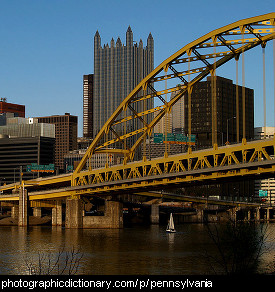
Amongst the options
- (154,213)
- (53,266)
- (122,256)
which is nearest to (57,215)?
(154,213)

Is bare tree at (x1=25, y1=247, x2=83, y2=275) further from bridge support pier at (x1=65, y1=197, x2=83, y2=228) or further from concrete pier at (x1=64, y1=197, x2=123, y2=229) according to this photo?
concrete pier at (x1=64, y1=197, x2=123, y2=229)

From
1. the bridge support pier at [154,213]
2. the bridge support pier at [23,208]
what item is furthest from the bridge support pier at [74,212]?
the bridge support pier at [154,213]

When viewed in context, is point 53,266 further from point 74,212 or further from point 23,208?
point 23,208

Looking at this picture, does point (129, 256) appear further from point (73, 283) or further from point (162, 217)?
point (162, 217)

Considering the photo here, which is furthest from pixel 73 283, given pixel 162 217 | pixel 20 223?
pixel 162 217

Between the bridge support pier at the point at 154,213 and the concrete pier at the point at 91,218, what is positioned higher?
the concrete pier at the point at 91,218

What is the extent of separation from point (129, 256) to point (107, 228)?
5751cm

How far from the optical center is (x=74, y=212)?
120 meters

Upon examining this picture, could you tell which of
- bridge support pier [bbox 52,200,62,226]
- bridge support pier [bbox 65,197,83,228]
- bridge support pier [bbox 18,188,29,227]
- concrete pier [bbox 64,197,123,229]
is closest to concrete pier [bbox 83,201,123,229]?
concrete pier [bbox 64,197,123,229]

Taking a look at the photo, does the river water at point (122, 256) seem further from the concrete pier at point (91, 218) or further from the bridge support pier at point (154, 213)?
the bridge support pier at point (154, 213)

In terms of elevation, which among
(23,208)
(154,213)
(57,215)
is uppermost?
(23,208)

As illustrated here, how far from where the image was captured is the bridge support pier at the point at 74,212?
389ft

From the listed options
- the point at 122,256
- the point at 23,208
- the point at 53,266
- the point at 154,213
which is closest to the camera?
the point at 53,266

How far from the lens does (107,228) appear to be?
394ft
